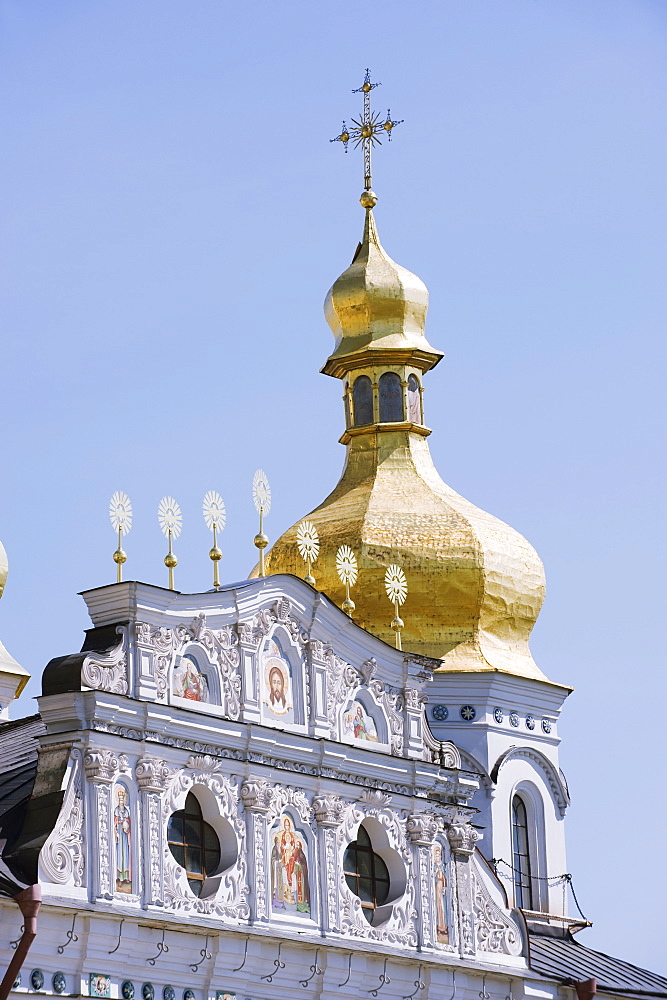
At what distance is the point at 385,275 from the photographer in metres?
41.8

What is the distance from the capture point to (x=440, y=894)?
102 ft

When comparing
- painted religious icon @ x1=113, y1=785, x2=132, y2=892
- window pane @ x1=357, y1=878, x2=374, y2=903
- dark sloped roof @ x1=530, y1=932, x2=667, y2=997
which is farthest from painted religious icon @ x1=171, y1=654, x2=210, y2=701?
dark sloped roof @ x1=530, y1=932, x2=667, y2=997

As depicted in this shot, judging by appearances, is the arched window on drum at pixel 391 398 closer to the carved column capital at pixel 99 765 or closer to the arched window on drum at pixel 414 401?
the arched window on drum at pixel 414 401

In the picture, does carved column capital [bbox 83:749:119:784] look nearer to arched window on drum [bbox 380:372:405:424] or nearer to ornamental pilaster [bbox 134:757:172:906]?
ornamental pilaster [bbox 134:757:172:906]

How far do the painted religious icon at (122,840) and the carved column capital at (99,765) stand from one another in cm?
27

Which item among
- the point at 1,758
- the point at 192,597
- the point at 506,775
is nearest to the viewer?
the point at 192,597

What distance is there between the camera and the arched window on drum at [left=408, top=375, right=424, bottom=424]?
41.0 m

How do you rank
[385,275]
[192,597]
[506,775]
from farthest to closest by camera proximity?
[385,275], [506,775], [192,597]

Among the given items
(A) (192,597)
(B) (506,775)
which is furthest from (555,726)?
(A) (192,597)

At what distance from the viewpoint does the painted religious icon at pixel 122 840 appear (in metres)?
26.5

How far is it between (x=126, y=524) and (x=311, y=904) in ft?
17.4

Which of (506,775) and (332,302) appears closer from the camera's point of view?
(506,775)

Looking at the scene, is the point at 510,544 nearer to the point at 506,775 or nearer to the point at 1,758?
the point at 506,775

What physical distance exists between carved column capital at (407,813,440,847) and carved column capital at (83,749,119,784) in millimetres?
5649
